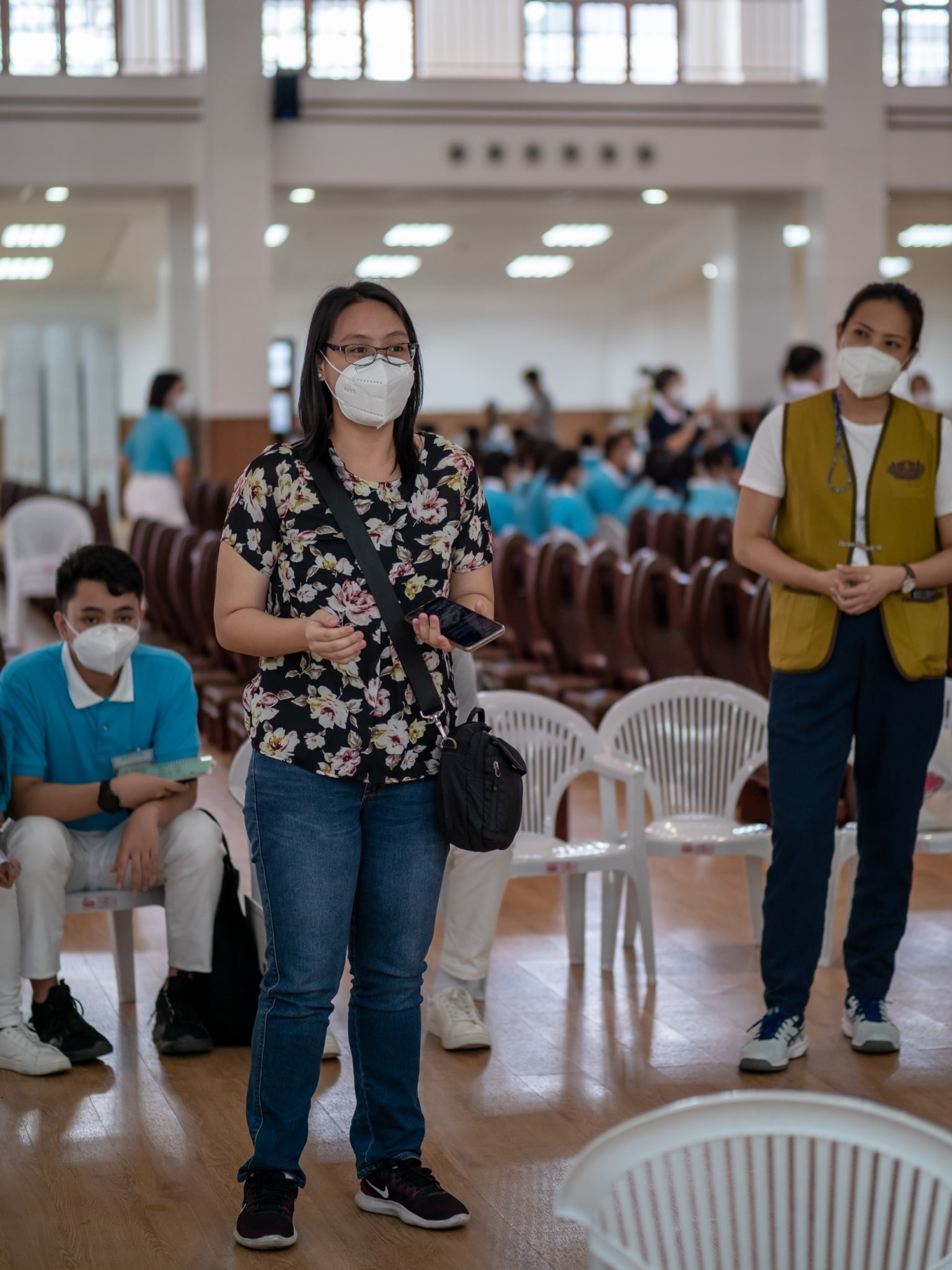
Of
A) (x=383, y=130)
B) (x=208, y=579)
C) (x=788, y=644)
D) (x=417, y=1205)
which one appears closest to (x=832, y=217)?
(x=383, y=130)

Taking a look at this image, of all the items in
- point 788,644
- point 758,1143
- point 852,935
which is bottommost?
point 852,935

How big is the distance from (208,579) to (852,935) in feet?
14.0

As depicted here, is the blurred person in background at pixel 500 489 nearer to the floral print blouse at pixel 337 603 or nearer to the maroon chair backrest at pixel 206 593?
the maroon chair backrest at pixel 206 593

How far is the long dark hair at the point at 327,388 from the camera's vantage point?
230 centimetres

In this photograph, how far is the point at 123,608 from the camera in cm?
335

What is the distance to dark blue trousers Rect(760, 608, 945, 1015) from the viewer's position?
3.02 m

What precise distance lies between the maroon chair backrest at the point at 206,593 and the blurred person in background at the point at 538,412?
278 inches

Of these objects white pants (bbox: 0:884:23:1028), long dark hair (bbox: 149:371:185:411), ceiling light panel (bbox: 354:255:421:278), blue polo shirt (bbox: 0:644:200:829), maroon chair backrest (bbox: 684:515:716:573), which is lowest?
white pants (bbox: 0:884:23:1028)

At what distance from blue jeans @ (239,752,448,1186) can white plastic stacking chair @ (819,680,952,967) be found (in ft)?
5.03

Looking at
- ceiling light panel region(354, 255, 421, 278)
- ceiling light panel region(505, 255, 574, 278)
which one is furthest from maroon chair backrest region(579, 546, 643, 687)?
ceiling light panel region(505, 255, 574, 278)

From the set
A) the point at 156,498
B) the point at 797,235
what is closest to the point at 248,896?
the point at 156,498

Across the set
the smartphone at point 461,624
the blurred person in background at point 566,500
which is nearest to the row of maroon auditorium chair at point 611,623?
the blurred person in background at point 566,500

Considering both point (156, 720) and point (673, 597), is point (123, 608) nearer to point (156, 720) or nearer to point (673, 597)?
point (156, 720)

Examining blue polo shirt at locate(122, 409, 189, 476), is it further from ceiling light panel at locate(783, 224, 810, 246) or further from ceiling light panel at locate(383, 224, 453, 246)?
ceiling light panel at locate(783, 224, 810, 246)
